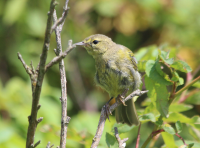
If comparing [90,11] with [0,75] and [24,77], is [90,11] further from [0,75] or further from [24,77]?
[0,75]

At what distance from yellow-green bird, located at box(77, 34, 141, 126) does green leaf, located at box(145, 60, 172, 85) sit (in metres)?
0.83

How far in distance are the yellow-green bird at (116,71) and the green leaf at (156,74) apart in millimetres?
826

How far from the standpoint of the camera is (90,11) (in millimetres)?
5633

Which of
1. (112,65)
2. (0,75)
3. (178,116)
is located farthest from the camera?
(0,75)

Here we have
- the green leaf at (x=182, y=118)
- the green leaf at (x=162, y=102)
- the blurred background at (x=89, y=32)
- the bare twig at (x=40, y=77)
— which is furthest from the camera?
the blurred background at (x=89, y=32)

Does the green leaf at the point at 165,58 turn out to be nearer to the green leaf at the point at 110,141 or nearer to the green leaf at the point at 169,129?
the green leaf at the point at 169,129

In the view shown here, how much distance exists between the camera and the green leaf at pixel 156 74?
87.6 inches

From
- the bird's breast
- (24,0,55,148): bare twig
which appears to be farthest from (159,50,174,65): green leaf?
(24,0,55,148): bare twig

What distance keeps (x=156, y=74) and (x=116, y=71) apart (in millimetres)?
977

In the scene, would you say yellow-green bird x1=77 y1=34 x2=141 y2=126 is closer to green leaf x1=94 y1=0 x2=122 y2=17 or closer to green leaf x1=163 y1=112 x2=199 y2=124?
green leaf x1=163 y1=112 x2=199 y2=124

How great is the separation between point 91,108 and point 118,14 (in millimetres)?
2021

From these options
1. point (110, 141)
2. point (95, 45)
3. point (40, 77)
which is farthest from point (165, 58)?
point (95, 45)

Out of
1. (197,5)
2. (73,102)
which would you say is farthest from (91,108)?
(197,5)

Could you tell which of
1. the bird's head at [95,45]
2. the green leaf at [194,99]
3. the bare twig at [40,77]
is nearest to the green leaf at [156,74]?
the green leaf at [194,99]
